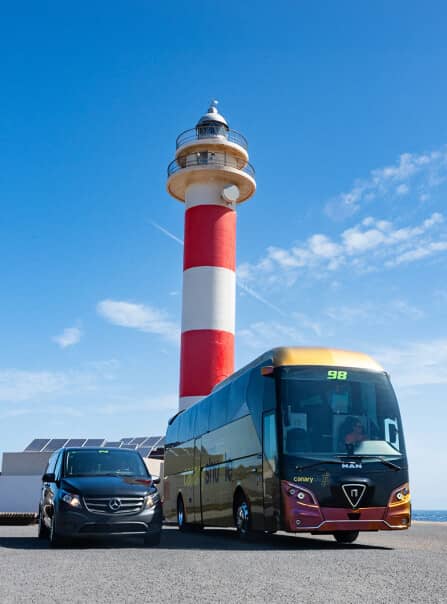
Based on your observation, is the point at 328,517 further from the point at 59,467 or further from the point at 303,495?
the point at 59,467

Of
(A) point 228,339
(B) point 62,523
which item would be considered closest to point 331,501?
(B) point 62,523

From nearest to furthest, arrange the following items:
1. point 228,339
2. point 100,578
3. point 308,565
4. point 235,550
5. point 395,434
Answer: point 100,578 → point 308,565 → point 235,550 → point 395,434 → point 228,339

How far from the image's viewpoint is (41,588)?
720 centimetres

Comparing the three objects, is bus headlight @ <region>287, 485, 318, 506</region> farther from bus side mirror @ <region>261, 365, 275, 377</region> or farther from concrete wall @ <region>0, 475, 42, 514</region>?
concrete wall @ <region>0, 475, 42, 514</region>

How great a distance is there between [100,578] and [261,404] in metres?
5.46

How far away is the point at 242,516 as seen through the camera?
1368cm

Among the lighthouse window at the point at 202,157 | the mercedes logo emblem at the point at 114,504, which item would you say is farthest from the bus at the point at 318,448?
the lighthouse window at the point at 202,157

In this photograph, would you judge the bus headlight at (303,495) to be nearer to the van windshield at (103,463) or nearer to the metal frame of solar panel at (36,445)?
the van windshield at (103,463)

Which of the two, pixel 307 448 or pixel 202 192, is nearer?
pixel 307 448

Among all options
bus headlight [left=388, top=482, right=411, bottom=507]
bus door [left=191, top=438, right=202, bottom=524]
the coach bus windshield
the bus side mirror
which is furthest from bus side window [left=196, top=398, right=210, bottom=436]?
bus headlight [left=388, top=482, right=411, bottom=507]

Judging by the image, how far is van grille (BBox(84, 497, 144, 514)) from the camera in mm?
11672

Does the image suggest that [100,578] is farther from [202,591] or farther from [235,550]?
[235,550]

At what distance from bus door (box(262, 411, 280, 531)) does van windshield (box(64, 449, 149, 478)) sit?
2.12 metres

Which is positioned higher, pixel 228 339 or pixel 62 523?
pixel 228 339
